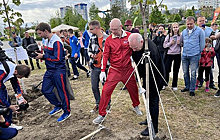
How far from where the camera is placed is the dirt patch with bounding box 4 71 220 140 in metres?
3.26

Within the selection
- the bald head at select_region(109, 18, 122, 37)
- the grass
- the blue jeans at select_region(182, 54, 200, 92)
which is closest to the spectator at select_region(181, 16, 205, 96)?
the blue jeans at select_region(182, 54, 200, 92)

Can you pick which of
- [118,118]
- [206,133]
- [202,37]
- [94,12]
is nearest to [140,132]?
[118,118]

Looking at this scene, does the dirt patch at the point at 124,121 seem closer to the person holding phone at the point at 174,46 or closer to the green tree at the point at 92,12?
the person holding phone at the point at 174,46

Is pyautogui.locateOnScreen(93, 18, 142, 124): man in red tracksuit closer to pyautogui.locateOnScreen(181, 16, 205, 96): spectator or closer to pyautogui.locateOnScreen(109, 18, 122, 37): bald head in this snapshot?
pyautogui.locateOnScreen(109, 18, 122, 37): bald head

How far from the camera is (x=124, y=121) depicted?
12.3 ft

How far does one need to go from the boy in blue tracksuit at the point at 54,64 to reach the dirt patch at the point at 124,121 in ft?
1.31

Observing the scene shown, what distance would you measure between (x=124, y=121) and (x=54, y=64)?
1795mm

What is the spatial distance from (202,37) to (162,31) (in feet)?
5.32

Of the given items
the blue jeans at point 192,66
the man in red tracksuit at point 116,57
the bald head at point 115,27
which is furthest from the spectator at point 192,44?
the bald head at point 115,27

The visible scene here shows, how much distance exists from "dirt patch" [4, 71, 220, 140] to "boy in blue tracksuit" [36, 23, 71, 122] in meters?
0.40

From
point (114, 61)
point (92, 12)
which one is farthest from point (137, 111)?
point (92, 12)

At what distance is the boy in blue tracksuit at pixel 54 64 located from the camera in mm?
3686

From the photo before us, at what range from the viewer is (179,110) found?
4.12 metres

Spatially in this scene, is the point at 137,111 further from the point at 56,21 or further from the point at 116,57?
the point at 56,21
